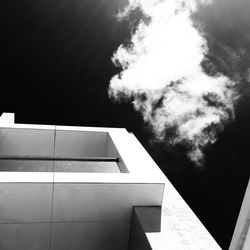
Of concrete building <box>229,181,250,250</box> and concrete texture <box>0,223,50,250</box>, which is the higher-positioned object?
concrete building <box>229,181,250,250</box>

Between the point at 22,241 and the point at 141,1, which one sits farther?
the point at 141,1

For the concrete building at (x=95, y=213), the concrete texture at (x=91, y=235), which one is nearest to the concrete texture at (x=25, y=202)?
the concrete building at (x=95, y=213)

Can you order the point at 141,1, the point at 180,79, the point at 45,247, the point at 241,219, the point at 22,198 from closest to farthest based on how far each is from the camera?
the point at 241,219
the point at 22,198
the point at 45,247
the point at 141,1
the point at 180,79

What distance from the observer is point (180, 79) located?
4.56m

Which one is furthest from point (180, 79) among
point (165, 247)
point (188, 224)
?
point (165, 247)

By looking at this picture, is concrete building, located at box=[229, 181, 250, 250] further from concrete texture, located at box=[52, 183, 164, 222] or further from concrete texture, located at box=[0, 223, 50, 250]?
concrete texture, located at box=[0, 223, 50, 250]

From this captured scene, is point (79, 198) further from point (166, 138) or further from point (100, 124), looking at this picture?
point (166, 138)

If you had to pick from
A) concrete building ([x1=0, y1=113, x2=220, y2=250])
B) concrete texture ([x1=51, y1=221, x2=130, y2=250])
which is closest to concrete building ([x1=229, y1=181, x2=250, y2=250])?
concrete building ([x1=0, y1=113, x2=220, y2=250])

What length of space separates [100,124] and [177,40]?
Result: 1.47 m

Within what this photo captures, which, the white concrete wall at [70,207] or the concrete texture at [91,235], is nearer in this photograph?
the white concrete wall at [70,207]

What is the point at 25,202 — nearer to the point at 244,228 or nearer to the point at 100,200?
the point at 100,200

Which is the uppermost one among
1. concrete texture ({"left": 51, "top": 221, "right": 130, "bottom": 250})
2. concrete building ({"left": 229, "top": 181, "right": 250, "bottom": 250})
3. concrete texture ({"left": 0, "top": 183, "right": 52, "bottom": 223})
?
concrete building ({"left": 229, "top": 181, "right": 250, "bottom": 250})

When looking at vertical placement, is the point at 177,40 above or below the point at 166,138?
above

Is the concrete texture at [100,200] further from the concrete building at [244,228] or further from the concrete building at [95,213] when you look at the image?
the concrete building at [244,228]
